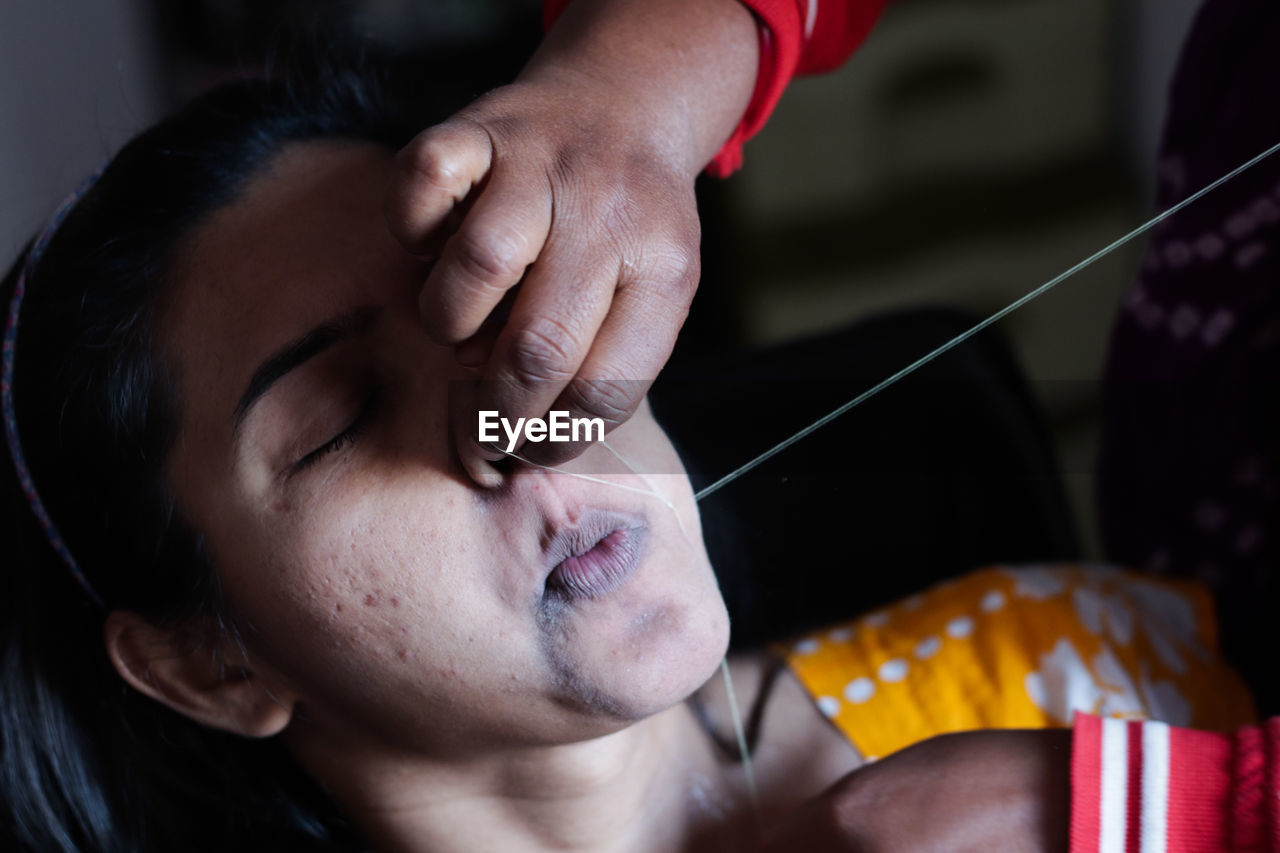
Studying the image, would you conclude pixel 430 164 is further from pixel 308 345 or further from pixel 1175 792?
pixel 1175 792

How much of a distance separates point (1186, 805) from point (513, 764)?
1.25ft

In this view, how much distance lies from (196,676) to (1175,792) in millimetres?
590

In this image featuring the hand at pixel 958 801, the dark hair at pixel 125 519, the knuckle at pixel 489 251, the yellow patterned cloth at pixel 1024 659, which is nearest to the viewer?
the knuckle at pixel 489 251

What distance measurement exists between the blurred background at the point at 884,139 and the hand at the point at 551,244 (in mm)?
180

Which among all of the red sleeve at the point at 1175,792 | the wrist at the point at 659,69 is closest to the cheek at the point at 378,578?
the wrist at the point at 659,69

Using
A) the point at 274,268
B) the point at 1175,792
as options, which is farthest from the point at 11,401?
the point at 1175,792

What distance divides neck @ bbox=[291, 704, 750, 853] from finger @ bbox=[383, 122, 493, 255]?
0.36 m

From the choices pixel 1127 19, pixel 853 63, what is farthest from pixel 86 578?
pixel 1127 19

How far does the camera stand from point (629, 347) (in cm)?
50

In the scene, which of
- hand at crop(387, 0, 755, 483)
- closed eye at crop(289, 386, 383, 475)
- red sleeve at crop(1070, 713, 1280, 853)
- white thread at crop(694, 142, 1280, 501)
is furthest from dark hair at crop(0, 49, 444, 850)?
red sleeve at crop(1070, 713, 1280, 853)

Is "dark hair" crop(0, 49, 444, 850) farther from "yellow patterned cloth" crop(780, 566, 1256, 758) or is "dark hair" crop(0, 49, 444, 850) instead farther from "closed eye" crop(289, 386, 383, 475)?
"yellow patterned cloth" crop(780, 566, 1256, 758)

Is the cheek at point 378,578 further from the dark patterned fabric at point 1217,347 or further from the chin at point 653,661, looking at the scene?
Result: the dark patterned fabric at point 1217,347

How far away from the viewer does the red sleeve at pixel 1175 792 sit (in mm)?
539

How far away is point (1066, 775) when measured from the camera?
0.58m
